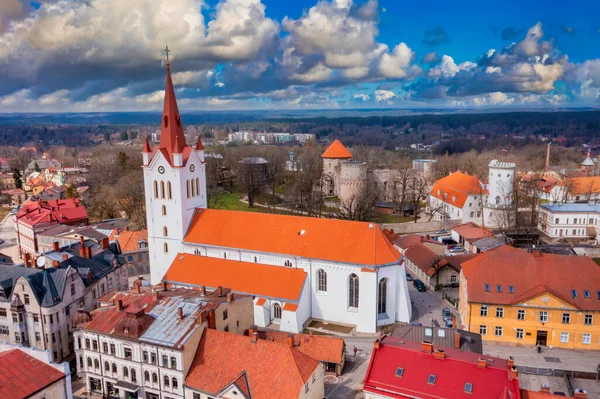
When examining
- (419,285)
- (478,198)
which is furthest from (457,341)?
(478,198)

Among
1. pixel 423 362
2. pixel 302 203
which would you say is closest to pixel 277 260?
pixel 423 362

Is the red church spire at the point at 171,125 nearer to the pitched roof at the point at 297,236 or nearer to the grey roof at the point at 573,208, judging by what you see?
the pitched roof at the point at 297,236

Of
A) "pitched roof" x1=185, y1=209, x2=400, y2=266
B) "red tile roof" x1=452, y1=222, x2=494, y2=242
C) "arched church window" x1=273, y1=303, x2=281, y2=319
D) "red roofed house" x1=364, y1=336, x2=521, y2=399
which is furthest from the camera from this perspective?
"red tile roof" x1=452, y1=222, x2=494, y2=242

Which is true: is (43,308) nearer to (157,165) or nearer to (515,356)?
(157,165)

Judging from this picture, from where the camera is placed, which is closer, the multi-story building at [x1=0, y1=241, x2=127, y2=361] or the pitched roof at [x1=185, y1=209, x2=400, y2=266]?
the multi-story building at [x1=0, y1=241, x2=127, y2=361]

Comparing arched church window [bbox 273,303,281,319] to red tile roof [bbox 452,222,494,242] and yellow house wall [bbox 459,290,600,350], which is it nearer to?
yellow house wall [bbox 459,290,600,350]

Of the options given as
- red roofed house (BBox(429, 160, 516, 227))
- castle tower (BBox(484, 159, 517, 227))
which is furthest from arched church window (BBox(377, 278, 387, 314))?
castle tower (BBox(484, 159, 517, 227))

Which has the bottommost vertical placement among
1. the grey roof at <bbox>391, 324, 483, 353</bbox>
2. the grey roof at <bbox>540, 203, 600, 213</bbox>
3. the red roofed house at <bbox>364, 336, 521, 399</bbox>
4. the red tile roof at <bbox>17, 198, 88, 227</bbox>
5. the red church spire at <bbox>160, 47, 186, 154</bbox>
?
the grey roof at <bbox>391, 324, 483, 353</bbox>

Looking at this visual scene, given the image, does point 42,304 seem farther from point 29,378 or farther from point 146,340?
point 146,340
